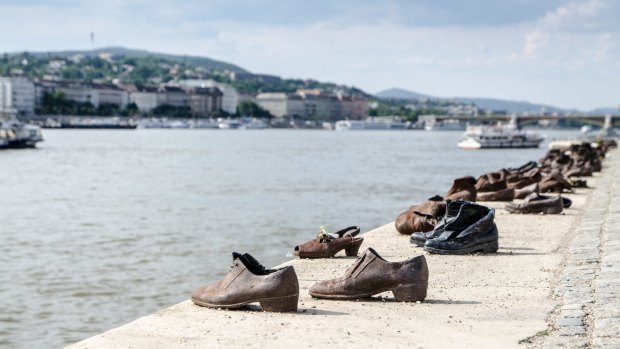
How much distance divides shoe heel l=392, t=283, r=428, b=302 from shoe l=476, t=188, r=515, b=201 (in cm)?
1034

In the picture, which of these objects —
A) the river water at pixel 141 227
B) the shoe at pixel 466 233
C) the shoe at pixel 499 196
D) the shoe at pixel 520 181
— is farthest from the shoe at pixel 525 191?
the shoe at pixel 466 233

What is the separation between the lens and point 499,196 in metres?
18.0

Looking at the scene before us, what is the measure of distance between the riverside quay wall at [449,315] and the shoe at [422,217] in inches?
54.1

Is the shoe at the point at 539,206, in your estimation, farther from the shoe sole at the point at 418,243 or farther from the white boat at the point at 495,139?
the white boat at the point at 495,139

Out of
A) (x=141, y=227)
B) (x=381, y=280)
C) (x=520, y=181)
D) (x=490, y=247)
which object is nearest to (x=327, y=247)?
(x=490, y=247)

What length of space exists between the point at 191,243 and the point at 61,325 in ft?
25.6

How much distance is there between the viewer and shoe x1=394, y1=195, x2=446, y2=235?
40.2 feet

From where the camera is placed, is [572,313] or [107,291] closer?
[572,313]

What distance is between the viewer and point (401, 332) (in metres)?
6.87

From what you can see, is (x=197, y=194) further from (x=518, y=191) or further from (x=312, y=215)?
(x=518, y=191)

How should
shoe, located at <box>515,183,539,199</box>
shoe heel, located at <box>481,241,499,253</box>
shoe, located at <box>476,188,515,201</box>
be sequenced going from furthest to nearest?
1. shoe, located at <box>515,183,539,199</box>
2. shoe, located at <box>476,188,515,201</box>
3. shoe heel, located at <box>481,241,499,253</box>

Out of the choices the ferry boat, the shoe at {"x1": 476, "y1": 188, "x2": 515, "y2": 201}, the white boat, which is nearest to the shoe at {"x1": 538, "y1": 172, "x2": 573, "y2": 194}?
the shoe at {"x1": 476, "y1": 188, "x2": 515, "y2": 201}

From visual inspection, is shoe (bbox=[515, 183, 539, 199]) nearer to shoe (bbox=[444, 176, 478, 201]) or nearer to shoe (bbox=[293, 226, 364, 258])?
shoe (bbox=[444, 176, 478, 201])

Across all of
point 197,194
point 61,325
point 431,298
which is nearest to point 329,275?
point 431,298
